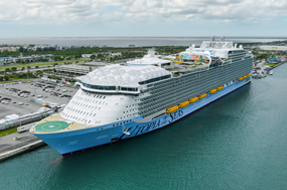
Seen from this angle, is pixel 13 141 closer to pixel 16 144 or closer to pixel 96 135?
pixel 16 144

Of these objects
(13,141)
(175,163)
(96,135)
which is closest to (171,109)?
(175,163)

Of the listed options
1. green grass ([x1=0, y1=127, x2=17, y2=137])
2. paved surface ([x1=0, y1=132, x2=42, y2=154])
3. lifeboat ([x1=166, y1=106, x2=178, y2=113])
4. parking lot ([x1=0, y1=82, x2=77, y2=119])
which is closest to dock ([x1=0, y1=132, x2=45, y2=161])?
paved surface ([x1=0, y1=132, x2=42, y2=154])

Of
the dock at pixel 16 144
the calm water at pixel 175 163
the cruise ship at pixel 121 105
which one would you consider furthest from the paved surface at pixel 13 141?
the cruise ship at pixel 121 105

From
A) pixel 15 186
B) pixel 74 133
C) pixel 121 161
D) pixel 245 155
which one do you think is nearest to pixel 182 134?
pixel 245 155

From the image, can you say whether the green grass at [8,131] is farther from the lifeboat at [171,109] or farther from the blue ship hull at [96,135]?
the lifeboat at [171,109]

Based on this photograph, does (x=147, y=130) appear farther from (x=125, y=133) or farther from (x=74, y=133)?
(x=74, y=133)

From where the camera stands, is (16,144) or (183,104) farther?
(183,104)
